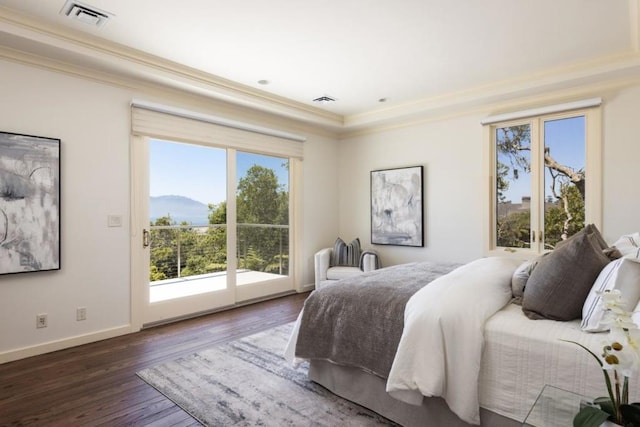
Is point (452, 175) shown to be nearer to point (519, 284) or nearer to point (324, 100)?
point (324, 100)

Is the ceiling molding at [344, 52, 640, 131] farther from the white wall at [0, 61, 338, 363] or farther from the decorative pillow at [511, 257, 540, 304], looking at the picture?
the white wall at [0, 61, 338, 363]

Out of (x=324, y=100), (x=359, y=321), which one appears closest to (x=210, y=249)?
(x=324, y=100)

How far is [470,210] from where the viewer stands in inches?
181

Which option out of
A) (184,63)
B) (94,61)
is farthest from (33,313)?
(184,63)

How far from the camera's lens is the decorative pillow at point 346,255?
5.15 m

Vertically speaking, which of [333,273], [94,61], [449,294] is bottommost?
[333,273]

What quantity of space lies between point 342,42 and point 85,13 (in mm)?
1975

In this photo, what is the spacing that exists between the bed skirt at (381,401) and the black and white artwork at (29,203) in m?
2.48

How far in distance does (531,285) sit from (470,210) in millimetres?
2908

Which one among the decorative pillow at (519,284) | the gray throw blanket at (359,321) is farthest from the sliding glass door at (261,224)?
the decorative pillow at (519,284)

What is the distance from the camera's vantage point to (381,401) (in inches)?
82.9

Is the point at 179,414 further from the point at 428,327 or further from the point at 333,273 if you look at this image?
the point at 333,273

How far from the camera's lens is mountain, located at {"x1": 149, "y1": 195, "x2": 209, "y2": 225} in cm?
393

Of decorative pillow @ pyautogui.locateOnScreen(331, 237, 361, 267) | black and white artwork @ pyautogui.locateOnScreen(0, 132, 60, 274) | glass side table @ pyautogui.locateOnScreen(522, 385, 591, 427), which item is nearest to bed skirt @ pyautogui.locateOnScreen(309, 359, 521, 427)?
glass side table @ pyautogui.locateOnScreen(522, 385, 591, 427)
